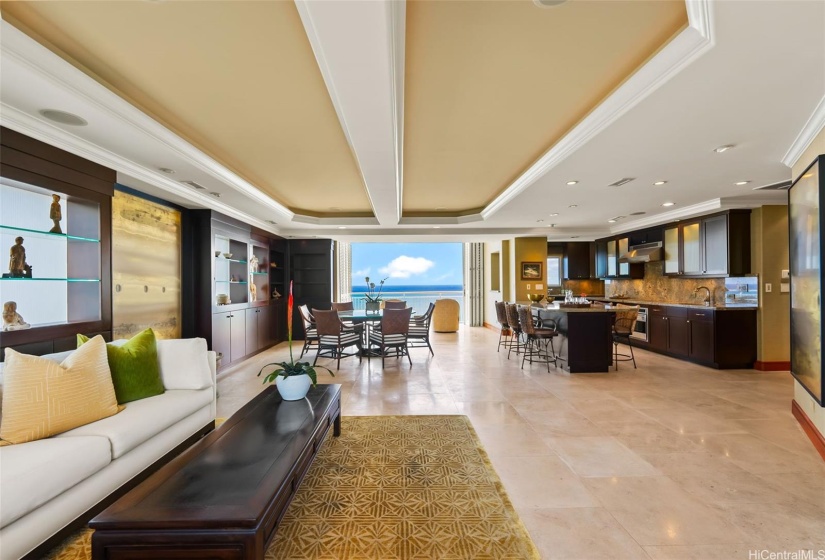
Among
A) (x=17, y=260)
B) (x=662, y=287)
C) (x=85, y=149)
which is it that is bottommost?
(x=662, y=287)

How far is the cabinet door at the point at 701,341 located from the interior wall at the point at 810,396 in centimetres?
203

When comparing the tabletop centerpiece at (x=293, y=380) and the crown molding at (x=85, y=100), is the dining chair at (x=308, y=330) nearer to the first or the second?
the crown molding at (x=85, y=100)

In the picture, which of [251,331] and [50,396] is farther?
[251,331]

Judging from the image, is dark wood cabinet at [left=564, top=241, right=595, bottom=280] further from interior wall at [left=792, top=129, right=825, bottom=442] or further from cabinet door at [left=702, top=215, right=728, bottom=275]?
interior wall at [left=792, top=129, right=825, bottom=442]

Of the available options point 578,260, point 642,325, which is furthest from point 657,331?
point 578,260

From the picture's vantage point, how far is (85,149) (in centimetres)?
290

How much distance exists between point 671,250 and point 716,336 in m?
1.83

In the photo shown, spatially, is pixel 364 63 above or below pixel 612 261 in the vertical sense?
above

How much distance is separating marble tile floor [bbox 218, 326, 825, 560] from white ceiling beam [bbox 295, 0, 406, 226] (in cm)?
255

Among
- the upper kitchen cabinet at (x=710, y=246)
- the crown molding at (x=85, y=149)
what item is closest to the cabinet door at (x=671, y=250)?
the upper kitchen cabinet at (x=710, y=246)

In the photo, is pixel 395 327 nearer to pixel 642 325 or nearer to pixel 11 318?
pixel 11 318

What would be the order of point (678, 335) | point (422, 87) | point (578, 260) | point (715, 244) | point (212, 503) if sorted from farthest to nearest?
point (578, 260), point (678, 335), point (715, 244), point (422, 87), point (212, 503)

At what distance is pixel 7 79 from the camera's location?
201cm

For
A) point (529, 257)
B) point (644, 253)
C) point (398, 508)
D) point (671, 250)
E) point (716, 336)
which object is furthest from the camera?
point (529, 257)
